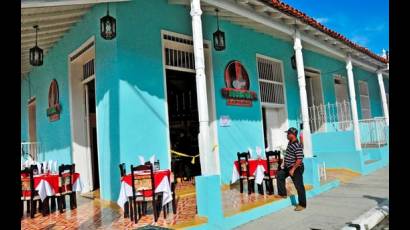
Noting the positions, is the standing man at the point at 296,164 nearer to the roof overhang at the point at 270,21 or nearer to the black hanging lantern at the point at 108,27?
the roof overhang at the point at 270,21

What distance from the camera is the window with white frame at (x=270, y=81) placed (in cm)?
1042

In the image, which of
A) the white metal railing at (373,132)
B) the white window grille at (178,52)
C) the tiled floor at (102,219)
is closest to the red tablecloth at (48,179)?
the tiled floor at (102,219)

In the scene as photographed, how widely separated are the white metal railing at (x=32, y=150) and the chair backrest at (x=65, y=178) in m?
5.19

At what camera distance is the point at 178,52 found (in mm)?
8203

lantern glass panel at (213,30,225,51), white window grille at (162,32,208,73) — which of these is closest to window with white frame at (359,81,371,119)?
lantern glass panel at (213,30,225,51)

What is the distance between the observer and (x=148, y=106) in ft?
23.7

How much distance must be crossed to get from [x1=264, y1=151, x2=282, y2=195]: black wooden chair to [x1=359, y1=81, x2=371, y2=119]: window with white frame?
35.1 feet

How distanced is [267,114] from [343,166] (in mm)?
3073

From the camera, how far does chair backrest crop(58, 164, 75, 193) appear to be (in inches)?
253

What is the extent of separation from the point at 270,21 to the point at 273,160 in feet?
11.3

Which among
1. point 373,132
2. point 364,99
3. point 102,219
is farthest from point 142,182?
point 364,99
